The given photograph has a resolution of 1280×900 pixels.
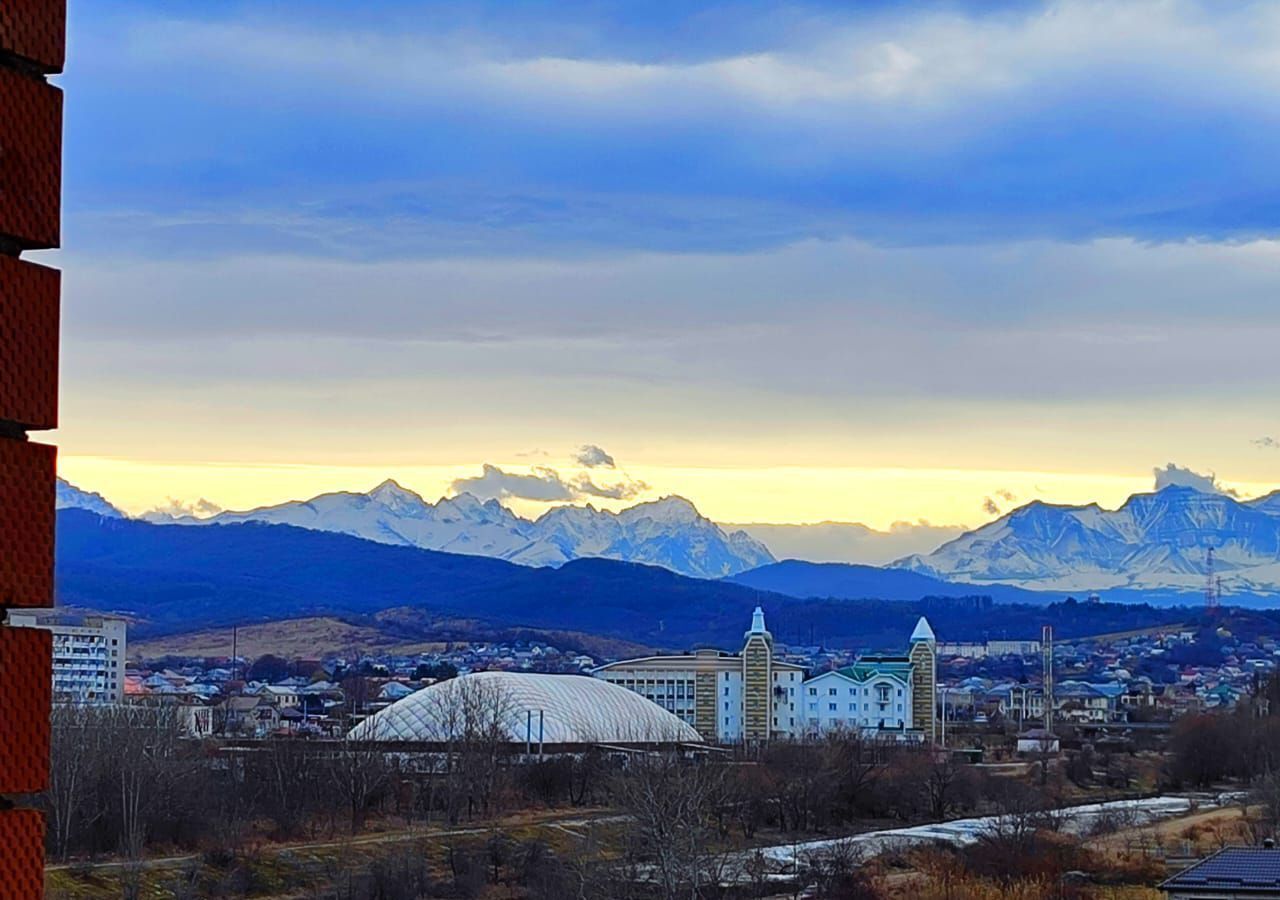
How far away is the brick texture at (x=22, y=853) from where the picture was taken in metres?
6.20

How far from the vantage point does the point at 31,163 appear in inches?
257

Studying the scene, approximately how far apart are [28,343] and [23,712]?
44.9 inches

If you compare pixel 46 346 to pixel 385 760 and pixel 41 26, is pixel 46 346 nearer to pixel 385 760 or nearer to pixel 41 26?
pixel 41 26

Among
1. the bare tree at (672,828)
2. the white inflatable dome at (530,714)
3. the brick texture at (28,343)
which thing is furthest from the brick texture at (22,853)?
the white inflatable dome at (530,714)

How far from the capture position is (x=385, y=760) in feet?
258

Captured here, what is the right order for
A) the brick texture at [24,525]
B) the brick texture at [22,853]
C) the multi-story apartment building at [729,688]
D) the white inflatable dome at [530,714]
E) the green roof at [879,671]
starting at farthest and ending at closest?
the green roof at [879,671] < the multi-story apartment building at [729,688] < the white inflatable dome at [530,714] < the brick texture at [24,525] < the brick texture at [22,853]

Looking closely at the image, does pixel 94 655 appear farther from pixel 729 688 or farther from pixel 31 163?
pixel 31 163

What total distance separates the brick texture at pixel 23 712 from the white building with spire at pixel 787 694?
122m

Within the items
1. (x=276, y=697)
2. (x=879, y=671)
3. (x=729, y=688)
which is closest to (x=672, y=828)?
(x=729, y=688)

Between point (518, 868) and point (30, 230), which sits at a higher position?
point (30, 230)

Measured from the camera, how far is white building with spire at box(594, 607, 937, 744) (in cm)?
13000

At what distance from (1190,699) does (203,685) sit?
8538 centimetres

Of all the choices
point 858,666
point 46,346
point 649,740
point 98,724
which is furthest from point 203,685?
point 46,346

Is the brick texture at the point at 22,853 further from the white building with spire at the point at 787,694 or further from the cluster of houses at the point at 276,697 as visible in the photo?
the white building with spire at the point at 787,694
